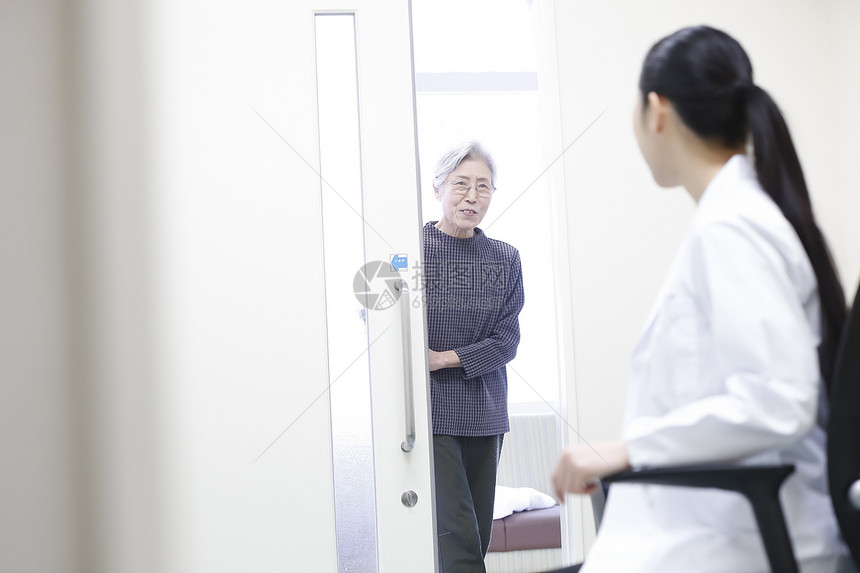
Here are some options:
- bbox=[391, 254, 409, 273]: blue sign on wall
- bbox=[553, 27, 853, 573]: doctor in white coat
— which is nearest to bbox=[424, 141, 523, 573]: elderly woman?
bbox=[391, 254, 409, 273]: blue sign on wall

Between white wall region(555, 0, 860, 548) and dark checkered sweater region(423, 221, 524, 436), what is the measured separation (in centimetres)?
22

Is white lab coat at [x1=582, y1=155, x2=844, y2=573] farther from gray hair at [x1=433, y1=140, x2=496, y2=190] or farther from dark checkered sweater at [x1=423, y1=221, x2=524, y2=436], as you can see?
gray hair at [x1=433, y1=140, x2=496, y2=190]

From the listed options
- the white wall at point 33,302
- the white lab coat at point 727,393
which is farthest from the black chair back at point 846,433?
the white wall at point 33,302

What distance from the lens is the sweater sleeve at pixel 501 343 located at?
6.66 ft

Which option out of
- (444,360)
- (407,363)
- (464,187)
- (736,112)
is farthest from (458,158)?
(736,112)

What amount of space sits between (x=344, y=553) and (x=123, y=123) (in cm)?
121

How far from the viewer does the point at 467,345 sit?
2078 millimetres

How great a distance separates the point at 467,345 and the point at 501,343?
0.10 meters

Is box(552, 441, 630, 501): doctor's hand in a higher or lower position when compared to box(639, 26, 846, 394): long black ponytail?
lower

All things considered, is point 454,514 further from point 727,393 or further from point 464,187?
point 727,393

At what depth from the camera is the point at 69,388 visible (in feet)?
5.52

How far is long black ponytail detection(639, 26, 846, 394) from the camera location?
2.58ft

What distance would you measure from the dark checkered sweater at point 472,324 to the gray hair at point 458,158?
0.52ft

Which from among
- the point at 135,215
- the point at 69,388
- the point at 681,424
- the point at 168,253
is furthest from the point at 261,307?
the point at 681,424
